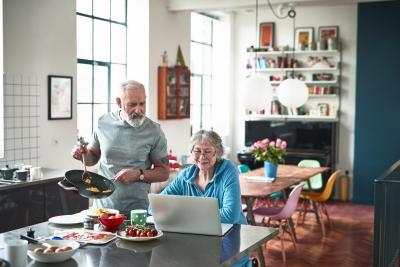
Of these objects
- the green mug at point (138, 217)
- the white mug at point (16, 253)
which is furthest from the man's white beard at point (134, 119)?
the white mug at point (16, 253)

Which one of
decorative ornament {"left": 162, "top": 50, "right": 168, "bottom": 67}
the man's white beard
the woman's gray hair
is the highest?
decorative ornament {"left": 162, "top": 50, "right": 168, "bottom": 67}

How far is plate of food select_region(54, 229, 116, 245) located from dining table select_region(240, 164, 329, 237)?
8.69ft

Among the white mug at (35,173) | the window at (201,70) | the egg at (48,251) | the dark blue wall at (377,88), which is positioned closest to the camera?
the egg at (48,251)

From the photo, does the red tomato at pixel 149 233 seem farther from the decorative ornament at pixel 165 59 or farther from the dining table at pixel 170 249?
the decorative ornament at pixel 165 59

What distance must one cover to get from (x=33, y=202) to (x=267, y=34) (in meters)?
6.02

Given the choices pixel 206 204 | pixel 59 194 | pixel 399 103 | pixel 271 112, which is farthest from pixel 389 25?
pixel 206 204

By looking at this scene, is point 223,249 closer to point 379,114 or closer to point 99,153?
point 99,153

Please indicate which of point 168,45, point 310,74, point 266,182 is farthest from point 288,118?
point 266,182

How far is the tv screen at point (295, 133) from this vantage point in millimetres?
9250

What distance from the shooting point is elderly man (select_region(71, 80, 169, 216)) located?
359 cm

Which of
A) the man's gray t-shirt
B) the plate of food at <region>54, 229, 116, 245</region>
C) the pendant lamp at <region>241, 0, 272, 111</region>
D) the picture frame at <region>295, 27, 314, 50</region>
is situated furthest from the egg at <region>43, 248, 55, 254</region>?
the picture frame at <region>295, 27, 314, 50</region>

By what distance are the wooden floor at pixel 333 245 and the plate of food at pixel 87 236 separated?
3143 millimetres

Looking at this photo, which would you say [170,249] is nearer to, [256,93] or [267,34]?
[256,93]

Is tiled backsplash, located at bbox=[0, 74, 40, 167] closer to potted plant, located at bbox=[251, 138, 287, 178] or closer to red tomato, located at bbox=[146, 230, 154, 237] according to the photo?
potted plant, located at bbox=[251, 138, 287, 178]
